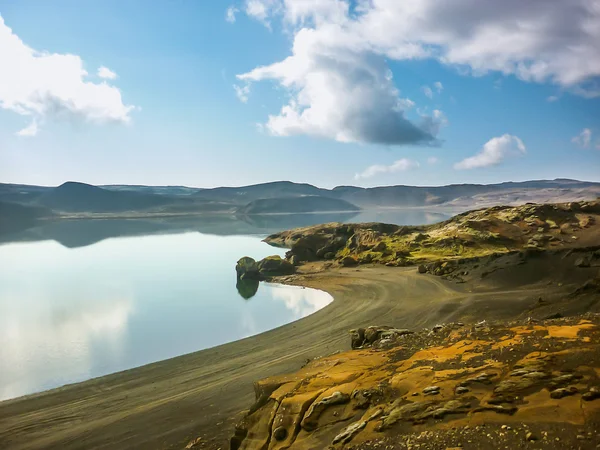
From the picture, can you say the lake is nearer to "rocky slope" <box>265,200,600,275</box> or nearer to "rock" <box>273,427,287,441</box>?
"rocky slope" <box>265,200,600,275</box>

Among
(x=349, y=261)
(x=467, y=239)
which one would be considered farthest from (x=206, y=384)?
(x=467, y=239)

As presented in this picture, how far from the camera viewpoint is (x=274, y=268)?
3428 cm

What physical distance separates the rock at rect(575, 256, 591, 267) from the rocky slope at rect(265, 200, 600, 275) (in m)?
6.69

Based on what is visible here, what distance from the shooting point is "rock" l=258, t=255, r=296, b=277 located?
111 ft

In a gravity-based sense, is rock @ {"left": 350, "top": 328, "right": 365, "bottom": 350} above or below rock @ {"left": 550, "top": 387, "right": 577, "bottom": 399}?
below

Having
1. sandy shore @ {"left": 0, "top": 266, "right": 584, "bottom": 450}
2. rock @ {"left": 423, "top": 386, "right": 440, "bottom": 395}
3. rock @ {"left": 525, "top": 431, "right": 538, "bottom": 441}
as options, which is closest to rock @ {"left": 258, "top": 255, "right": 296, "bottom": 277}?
sandy shore @ {"left": 0, "top": 266, "right": 584, "bottom": 450}

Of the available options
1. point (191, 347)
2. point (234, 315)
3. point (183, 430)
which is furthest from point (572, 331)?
point (234, 315)

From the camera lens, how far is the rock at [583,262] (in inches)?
790

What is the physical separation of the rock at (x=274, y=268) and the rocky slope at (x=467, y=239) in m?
2.95

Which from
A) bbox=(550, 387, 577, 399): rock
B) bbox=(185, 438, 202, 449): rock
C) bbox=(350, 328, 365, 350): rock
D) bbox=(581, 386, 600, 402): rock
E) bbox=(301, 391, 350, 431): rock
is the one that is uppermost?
bbox=(581, 386, 600, 402): rock

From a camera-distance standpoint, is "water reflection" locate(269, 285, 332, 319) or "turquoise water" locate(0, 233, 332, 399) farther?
"water reflection" locate(269, 285, 332, 319)

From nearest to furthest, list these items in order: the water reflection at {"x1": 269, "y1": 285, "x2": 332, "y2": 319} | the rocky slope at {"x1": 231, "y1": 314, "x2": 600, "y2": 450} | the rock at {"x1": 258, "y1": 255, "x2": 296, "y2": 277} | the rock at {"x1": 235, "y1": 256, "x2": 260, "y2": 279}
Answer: the rocky slope at {"x1": 231, "y1": 314, "x2": 600, "y2": 450}, the water reflection at {"x1": 269, "y1": 285, "x2": 332, "y2": 319}, the rock at {"x1": 235, "y1": 256, "x2": 260, "y2": 279}, the rock at {"x1": 258, "y1": 255, "x2": 296, "y2": 277}

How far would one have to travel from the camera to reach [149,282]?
33.2 m

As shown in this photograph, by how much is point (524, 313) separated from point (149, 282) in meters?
28.1
